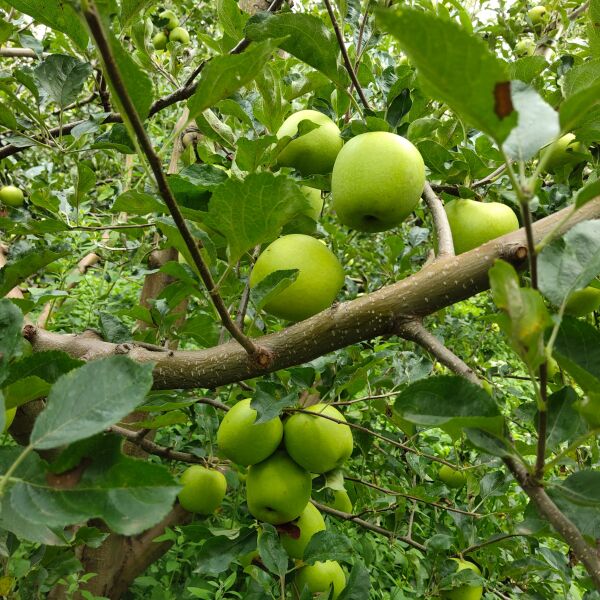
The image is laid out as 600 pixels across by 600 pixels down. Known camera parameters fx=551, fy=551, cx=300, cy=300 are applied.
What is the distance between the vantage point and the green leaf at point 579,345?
0.49 meters

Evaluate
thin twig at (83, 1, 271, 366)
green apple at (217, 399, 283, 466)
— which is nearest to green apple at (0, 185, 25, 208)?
green apple at (217, 399, 283, 466)

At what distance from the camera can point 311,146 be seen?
982 mm

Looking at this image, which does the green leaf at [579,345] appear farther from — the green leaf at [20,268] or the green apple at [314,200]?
the green leaf at [20,268]

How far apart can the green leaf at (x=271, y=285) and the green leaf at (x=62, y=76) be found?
1.93 ft

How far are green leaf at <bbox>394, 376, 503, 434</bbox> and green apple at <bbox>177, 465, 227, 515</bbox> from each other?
41.1 inches

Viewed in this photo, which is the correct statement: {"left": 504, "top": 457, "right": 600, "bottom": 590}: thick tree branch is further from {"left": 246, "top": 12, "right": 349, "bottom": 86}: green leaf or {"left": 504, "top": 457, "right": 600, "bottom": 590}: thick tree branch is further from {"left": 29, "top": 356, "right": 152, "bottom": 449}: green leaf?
{"left": 246, "top": 12, "right": 349, "bottom": 86}: green leaf

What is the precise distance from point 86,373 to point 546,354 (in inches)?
14.0

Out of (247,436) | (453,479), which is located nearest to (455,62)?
(247,436)

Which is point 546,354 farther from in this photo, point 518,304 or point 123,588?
point 123,588

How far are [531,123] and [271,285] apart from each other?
41 cm

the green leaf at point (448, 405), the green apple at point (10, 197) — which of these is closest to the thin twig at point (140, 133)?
the green leaf at point (448, 405)

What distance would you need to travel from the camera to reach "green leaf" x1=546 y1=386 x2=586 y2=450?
1.84 feet

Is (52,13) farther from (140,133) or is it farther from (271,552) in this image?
(271,552)

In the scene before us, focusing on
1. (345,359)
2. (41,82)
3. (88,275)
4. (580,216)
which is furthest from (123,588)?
(88,275)
